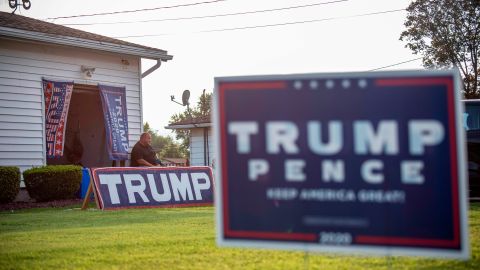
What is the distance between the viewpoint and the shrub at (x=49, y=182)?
14922 millimetres

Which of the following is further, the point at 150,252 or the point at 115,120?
the point at 115,120

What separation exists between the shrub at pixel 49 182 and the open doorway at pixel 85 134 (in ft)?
18.3

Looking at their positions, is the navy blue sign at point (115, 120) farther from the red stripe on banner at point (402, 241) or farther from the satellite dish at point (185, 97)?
the red stripe on banner at point (402, 241)

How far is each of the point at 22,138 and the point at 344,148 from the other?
14.4m

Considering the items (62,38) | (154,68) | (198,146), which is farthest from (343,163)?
(198,146)

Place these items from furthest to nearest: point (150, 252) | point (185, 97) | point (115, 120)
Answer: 1. point (185, 97)
2. point (115, 120)
3. point (150, 252)

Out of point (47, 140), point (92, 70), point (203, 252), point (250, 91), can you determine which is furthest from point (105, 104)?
point (250, 91)

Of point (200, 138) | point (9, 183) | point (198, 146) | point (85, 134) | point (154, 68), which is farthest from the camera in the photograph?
point (198, 146)

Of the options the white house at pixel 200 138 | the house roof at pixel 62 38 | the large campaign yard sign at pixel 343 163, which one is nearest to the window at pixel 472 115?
the house roof at pixel 62 38

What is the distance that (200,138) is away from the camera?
126 ft

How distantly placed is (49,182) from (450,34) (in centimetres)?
3085

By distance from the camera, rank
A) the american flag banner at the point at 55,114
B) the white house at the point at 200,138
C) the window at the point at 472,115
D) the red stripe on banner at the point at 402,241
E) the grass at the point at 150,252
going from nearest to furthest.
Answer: the red stripe on banner at the point at 402,241 → the grass at the point at 150,252 → the window at the point at 472,115 → the american flag banner at the point at 55,114 → the white house at the point at 200,138

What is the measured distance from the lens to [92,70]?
59.2 feet

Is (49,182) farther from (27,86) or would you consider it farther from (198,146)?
(198,146)
